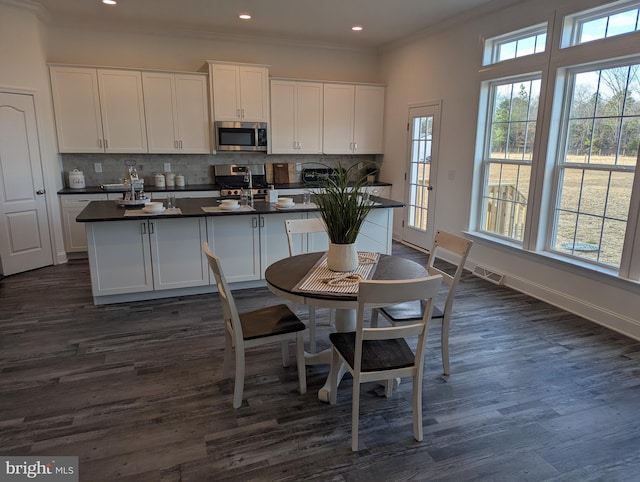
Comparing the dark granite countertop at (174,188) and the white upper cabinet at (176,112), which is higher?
the white upper cabinet at (176,112)

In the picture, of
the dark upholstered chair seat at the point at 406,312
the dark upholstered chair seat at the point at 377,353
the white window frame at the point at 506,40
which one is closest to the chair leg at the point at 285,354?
the dark upholstered chair seat at the point at 377,353

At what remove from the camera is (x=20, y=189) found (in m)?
4.98

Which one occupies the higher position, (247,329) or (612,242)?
(612,242)

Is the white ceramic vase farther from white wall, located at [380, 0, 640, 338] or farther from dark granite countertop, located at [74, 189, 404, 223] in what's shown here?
white wall, located at [380, 0, 640, 338]

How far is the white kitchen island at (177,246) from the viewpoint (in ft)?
12.8

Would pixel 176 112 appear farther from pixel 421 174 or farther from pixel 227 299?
pixel 227 299

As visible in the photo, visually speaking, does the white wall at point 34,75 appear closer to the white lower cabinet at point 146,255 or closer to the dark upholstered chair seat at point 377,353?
the white lower cabinet at point 146,255

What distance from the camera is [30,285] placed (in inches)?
181

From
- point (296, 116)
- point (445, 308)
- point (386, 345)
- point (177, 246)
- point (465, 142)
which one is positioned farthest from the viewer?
point (296, 116)

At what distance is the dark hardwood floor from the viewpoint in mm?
2043

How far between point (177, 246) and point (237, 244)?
580 millimetres

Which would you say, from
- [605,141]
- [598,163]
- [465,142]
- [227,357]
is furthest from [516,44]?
[227,357]

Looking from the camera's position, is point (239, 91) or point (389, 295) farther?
point (239, 91)

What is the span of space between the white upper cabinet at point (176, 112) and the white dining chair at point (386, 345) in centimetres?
462
